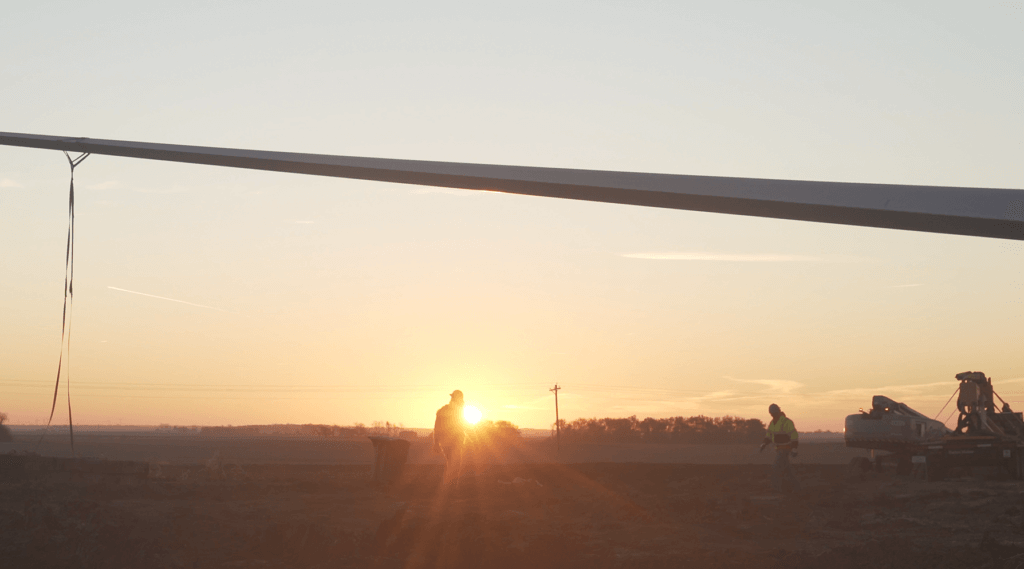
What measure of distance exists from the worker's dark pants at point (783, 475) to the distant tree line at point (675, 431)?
72.8 metres

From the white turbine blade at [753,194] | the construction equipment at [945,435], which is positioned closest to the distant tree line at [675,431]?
the construction equipment at [945,435]

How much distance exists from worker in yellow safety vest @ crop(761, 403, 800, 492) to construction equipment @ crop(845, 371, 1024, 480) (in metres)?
5.71

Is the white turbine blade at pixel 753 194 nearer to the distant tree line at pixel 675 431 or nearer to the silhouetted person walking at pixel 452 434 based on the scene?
the silhouetted person walking at pixel 452 434

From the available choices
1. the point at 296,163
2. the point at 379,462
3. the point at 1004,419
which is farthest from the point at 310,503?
the point at 1004,419

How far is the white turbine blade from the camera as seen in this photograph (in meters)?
2.09

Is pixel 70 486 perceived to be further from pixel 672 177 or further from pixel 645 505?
pixel 672 177

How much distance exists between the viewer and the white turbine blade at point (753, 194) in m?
2.09

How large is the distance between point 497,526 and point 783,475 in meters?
8.57

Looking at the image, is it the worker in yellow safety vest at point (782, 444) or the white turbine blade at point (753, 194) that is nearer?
the white turbine blade at point (753, 194)

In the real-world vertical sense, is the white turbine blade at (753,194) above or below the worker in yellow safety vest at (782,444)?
above

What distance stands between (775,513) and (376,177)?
10511 millimetres

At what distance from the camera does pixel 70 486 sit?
1370cm

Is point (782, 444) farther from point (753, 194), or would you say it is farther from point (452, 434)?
point (753, 194)

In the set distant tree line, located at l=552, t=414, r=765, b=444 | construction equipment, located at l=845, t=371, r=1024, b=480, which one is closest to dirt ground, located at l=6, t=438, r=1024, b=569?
construction equipment, located at l=845, t=371, r=1024, b=480
